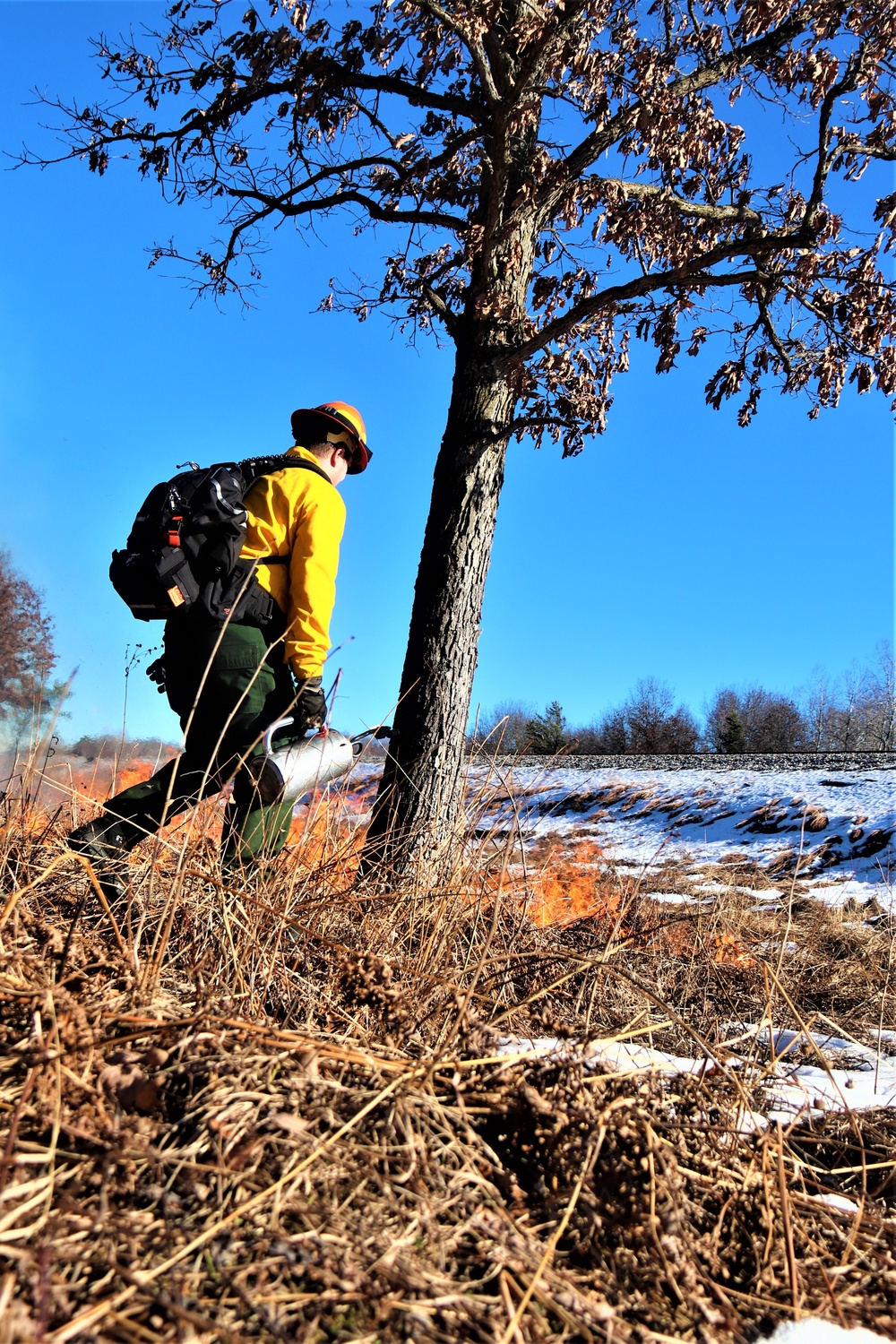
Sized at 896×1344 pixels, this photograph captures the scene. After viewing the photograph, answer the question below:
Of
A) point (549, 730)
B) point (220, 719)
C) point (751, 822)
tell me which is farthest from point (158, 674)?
point (549, 730)

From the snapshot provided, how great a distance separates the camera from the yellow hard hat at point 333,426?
13.8 ft

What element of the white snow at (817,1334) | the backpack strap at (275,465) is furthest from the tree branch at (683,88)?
the white snow at (817,1334)

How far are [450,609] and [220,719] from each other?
178 cm

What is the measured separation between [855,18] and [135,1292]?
682 cm

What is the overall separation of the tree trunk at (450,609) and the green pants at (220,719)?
3.73ft

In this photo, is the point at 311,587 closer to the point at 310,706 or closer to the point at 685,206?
the point at 310,706

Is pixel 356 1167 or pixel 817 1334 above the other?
pixel 356 1167

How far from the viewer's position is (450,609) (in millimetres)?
5012

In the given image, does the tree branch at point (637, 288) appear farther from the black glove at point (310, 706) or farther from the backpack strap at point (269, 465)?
the black glove at point (310, 706)

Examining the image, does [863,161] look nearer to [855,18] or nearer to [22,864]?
[855,18]

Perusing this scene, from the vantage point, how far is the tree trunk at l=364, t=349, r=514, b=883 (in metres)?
4.84

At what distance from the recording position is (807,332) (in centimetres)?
679

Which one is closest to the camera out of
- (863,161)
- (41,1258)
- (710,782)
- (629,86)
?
(41,1258)

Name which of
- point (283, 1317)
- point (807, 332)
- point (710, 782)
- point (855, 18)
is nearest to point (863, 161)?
point (855, 18)
